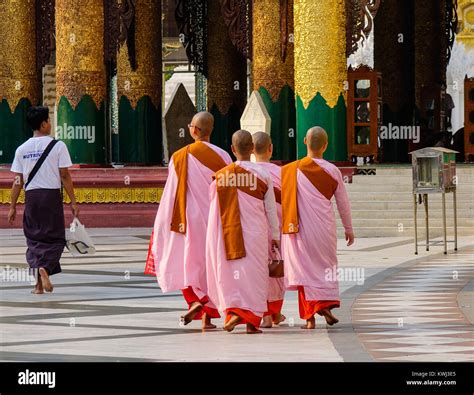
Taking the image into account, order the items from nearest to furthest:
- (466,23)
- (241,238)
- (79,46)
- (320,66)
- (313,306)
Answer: (241,238) → (313,306) → (320,66) → (79,46) → (466,23)

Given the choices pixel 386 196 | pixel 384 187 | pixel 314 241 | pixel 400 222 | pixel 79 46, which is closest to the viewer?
pixel 314 241

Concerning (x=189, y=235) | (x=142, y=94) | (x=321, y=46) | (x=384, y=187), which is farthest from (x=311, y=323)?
(x=142, y=94)

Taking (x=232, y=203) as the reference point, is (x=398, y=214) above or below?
below

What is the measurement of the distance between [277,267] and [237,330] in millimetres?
563

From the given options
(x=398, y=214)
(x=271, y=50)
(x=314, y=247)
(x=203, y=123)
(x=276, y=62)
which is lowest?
(x=398, y=214)

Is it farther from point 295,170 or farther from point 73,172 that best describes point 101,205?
point 295,170

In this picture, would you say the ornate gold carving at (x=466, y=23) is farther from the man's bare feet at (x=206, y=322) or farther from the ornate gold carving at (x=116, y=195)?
the man's bare feet at (x=206, y=322)

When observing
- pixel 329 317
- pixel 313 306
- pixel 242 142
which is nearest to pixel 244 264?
pixel 313 306

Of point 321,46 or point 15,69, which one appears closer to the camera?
point 321,46

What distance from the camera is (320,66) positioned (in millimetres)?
27891

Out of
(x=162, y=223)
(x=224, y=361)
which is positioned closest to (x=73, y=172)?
(x=162, y=223)

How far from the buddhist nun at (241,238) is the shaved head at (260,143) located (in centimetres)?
22

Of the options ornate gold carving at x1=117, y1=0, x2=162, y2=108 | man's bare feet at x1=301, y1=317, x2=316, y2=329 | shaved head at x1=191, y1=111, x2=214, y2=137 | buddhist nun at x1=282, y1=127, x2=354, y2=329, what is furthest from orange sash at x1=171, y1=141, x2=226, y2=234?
ornate gold carving at x1=117, y1=0, x2=162, y2=108

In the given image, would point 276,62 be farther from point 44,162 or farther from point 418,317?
point 418,317
